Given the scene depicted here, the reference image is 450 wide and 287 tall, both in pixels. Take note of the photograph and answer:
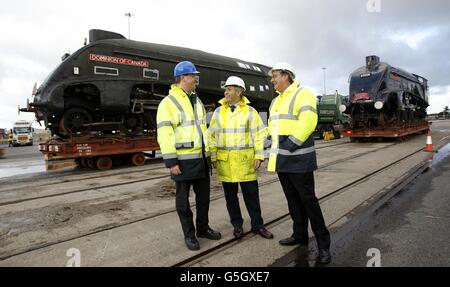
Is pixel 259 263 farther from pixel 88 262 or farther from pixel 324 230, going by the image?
pixel 88 262

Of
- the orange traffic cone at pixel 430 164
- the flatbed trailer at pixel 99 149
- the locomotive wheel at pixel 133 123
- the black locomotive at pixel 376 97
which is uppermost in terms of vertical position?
the black locomotive at pixel 376 97

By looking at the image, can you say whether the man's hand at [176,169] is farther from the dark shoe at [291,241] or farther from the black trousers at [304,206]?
the dark shoe at [291,241]

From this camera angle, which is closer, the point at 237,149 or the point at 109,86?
the point at 237,149

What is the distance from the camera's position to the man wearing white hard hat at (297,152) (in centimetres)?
313

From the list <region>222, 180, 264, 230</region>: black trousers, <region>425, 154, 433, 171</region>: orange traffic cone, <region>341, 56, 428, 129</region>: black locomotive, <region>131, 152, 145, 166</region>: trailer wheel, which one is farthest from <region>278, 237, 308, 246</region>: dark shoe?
<region>341, 56, 428, 129</region>: black locomotive

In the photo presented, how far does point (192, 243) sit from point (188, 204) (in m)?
0.39

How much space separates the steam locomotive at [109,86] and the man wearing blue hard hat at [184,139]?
256 inches

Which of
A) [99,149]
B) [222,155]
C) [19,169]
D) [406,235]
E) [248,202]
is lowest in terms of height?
[406,235]

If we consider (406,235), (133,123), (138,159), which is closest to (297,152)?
(406,235)

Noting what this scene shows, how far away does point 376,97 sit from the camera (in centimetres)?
1506

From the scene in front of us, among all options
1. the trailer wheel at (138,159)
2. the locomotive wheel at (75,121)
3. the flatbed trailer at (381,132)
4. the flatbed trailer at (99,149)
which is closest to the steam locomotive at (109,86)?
the locomotive wheel at (75,121)

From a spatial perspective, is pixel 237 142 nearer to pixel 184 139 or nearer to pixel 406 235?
pixel 184 139

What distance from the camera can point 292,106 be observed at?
323cm
